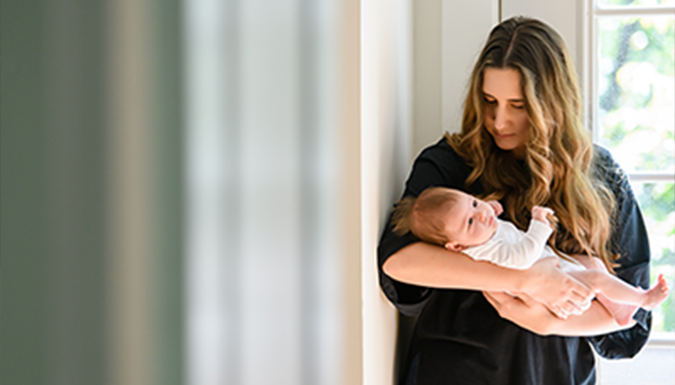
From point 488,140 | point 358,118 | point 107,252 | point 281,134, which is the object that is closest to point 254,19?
point 281,134

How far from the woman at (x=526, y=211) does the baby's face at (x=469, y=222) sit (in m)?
0.12

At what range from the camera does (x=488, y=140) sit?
118 centimetres

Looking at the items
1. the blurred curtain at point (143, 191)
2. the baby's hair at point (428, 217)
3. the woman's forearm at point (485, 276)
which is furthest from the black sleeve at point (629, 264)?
the blurred curtain at point (143, 191)

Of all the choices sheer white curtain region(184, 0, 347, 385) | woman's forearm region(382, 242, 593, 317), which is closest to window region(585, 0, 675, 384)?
woman's forearm region(382, 242, 593, 317)

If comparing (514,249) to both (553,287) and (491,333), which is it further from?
(491,333)

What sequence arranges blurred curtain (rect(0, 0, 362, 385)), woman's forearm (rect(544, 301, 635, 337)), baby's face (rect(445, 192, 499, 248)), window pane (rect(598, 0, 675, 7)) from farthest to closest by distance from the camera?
window pane (rect(598, 0, 675, 7)) < woman's forearm (rect(544, 301, 635, 337)) < baby's face (rect(445, 192, 499, 248)) < blurred curtain (rect(0, 0, 362, 385))

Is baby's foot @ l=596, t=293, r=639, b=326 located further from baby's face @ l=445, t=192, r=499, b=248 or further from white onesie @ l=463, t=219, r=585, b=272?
baby's face @ l=445, t=192, r=499, b=248

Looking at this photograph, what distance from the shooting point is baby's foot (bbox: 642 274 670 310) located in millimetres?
944

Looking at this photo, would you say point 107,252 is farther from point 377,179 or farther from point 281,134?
point 377,179

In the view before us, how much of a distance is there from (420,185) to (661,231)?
87 centimetres

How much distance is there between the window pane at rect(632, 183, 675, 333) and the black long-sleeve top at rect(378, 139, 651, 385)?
38 centimetres

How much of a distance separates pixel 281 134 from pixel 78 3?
0.22 m

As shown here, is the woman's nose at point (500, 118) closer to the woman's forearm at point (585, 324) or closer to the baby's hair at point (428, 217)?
the baby's hair at point (428, 217)

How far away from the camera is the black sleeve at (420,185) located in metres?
0.96
